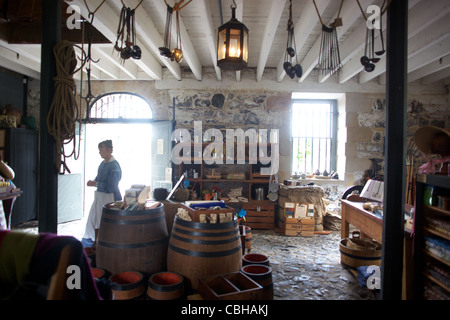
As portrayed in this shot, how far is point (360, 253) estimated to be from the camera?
12.4ft

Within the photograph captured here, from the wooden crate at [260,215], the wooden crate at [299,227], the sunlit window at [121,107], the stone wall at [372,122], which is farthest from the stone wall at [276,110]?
the wooden crate at [299,227]

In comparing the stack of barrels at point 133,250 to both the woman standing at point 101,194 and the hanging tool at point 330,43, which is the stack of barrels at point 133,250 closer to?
the woman standing at point 101,194

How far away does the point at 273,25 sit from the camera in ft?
13.0

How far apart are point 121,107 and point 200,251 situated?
18.7 ft

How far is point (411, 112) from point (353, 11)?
428cm

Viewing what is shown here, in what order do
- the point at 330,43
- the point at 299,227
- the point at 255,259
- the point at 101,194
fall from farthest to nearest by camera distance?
the point at 299,227 < the point at 330,43 < the point at 101,194 < the point at 255,259

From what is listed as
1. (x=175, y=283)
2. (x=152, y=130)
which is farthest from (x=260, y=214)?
(x=175, y=283)

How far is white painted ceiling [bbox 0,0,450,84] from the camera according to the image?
3701mm

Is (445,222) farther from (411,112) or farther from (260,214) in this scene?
(411,112)

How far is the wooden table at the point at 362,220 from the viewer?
136 inches

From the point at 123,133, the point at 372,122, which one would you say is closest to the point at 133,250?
the point at 372,122

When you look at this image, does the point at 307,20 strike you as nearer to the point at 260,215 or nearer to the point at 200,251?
the point at 200,251

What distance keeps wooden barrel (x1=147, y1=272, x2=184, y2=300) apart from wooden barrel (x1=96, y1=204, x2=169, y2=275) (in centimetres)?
21

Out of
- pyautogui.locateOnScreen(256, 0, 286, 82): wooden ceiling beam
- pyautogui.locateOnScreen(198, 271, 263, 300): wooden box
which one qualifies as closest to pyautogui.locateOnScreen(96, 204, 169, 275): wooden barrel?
pyautogui.locateOnScreen(198, 271, 263, 300): wooden box
